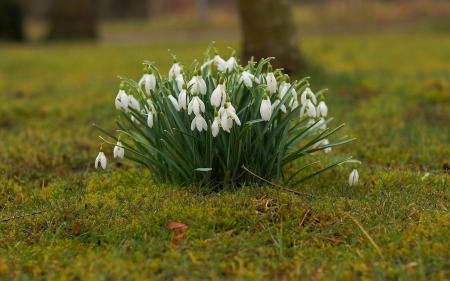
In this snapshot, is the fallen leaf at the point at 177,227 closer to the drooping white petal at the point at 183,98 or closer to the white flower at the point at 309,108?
the drooping white petal at the point at 183,98

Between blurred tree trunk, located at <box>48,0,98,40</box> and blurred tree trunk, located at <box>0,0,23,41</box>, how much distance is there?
1.02 meters

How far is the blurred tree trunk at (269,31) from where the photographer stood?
6.52 metres

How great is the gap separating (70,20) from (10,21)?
178cm

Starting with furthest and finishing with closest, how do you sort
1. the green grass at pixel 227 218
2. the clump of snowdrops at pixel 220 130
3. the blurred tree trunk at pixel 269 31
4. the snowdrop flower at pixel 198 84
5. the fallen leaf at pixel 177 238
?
the blurred tree trunk at pixel 269 31 → the clump of snowdrops at pixel 220 130 → the snowdrop flower at pixel 198 84 → the fallen leaf at pixel 177 238 → the green grass at pixel 227 218

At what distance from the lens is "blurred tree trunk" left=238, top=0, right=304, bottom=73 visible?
6.52 metres

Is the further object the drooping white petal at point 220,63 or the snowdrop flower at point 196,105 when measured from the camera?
the drooping white petal at point 220,63

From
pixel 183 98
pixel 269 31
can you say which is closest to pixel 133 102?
pixel 183 98

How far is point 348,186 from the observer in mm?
3150

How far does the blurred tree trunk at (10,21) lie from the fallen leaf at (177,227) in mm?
14912

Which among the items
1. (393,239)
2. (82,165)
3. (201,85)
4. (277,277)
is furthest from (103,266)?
(82,165)

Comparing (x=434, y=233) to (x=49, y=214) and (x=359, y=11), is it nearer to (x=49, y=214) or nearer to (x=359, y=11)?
(x=49, y=214)

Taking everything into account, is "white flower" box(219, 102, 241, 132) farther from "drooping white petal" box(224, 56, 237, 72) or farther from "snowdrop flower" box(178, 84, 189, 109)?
"drooping white petal" box(224, 56, 237, 72)

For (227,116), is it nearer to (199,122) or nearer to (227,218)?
(199,122)

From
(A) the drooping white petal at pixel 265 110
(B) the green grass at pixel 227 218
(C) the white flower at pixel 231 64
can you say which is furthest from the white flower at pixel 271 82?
(B) the green grass at pixel 227 218
